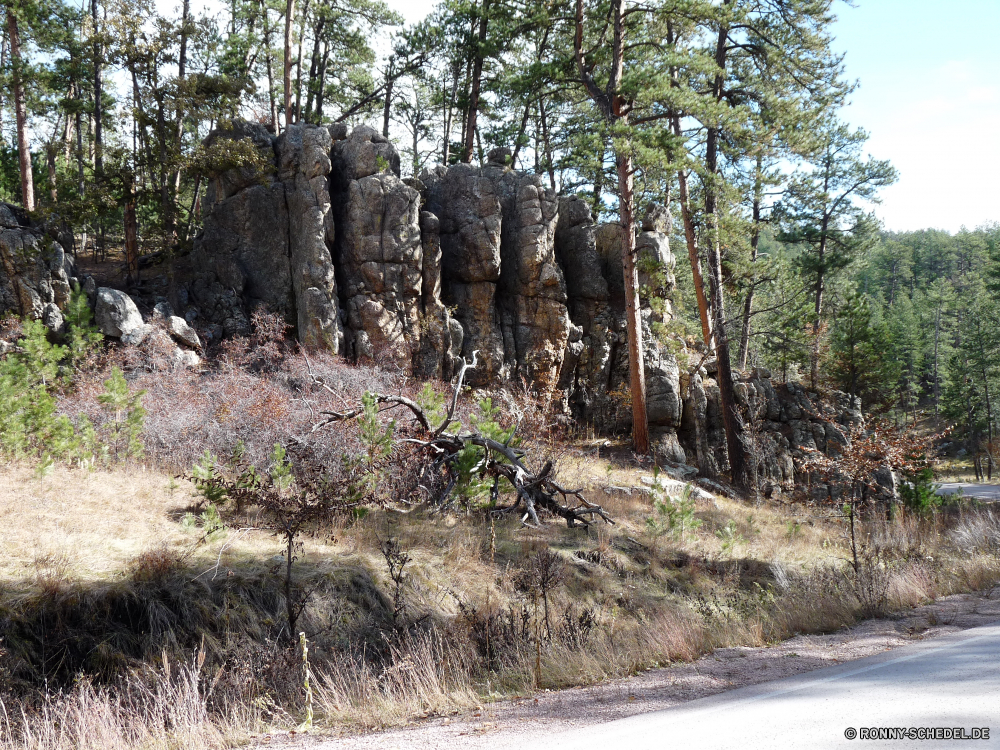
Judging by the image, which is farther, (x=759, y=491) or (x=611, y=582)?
(x=759, y=491)

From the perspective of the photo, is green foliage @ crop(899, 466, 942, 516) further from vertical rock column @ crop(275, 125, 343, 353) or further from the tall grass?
vertical rock column @ crop(275, 125, 343, 353)

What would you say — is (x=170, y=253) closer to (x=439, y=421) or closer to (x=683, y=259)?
(x=439, y=421)

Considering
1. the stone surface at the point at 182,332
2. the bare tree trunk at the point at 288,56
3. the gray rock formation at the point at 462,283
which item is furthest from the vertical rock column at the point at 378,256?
the stone surface at the point at 182,332

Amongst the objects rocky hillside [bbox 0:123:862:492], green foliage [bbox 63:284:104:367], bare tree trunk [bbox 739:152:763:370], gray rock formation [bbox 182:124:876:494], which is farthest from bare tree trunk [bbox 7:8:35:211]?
bare tree trunk [bbox 739:152:763:370]

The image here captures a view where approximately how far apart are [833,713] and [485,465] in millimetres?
6894

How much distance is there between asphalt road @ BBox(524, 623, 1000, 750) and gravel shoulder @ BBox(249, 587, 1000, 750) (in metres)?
0.43

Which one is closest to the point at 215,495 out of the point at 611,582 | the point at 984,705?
the point at 611,582

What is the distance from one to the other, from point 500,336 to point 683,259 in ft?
45.1

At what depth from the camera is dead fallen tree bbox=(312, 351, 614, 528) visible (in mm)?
9812

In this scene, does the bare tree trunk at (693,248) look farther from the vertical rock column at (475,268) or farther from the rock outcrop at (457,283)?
the vertical rock column at (475,268)

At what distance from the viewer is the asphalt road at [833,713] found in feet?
10.5

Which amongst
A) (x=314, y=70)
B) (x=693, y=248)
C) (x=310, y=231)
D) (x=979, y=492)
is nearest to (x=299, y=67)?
(x=314, y=70)

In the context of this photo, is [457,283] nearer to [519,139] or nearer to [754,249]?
[519,139]

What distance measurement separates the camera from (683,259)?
29938 millimetres
